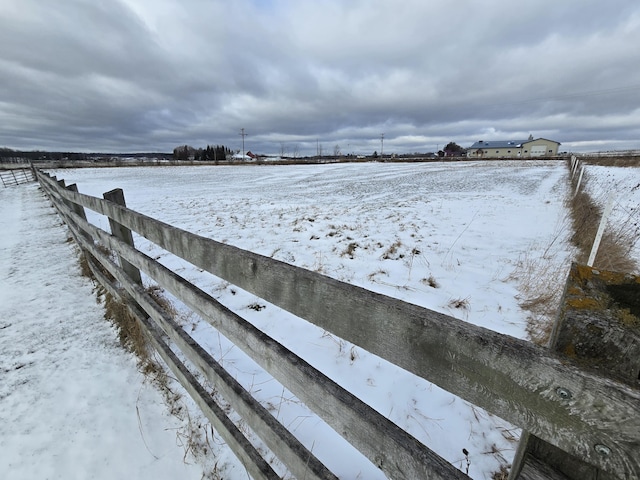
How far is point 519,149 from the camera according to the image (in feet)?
380

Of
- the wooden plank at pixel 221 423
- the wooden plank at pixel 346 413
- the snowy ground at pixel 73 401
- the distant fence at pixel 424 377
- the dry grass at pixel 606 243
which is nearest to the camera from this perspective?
the distant fence at pixel 424 377

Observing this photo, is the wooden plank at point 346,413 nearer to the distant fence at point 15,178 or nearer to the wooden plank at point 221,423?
the wooden plank at point 221,423

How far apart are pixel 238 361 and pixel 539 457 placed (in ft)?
8.95

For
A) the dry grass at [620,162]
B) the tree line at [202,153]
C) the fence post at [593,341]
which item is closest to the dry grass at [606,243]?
the fence post at [593,341]

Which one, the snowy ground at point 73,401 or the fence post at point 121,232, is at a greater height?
the fence post at point 121,232

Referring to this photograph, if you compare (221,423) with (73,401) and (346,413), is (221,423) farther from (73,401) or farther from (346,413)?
(73,401)

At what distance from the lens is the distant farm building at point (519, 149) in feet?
376

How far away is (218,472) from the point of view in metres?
2.07

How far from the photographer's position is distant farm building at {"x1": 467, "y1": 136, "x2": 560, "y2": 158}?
115 meters

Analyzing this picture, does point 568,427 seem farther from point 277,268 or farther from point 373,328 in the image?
point 277,268

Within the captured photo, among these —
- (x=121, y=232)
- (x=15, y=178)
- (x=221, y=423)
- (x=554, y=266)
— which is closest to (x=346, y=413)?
(x=221, y=423)

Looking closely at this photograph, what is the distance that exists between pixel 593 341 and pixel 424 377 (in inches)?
15.4

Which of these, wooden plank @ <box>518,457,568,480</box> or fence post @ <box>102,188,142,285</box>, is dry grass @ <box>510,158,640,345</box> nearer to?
wooden plank @ <box>518,457,568,480</box>

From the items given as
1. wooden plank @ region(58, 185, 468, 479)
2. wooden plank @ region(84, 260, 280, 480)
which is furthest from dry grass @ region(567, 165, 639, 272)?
wooden plank @ region(84, 260, 280, 480)
